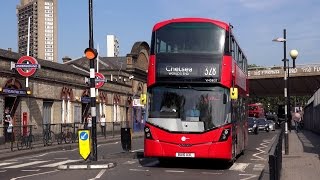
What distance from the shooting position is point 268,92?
261 feet

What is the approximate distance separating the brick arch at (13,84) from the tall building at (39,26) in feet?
53.2

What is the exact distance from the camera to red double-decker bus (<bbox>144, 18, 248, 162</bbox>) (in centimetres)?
1552

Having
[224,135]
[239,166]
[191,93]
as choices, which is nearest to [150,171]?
[224,135]

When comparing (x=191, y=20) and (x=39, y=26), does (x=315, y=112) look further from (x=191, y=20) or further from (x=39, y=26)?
(x=191, y=20)

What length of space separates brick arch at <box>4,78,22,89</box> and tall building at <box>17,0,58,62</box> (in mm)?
16211

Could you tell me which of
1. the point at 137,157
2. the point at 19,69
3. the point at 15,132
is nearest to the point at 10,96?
the point at 19,69

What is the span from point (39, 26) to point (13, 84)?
18551 millimetres

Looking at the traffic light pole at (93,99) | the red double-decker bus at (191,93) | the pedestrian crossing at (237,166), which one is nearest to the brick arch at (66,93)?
the pedestrian crossing at (237,166)

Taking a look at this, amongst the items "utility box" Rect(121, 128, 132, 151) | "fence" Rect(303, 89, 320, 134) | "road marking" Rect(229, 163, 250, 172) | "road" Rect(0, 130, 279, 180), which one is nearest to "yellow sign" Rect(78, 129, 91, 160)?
"road" Rect(0, 130, 279, 180)

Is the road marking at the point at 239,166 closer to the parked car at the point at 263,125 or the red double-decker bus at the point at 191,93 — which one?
the red double-decker bus at the point at 191,93

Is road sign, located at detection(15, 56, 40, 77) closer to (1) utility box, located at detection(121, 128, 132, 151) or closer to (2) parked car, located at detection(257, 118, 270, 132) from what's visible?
(1) utility box, located at detection(121, 128, 132, 151)

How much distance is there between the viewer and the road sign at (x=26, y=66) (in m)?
29.7

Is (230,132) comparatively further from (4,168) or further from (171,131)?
(4,168)

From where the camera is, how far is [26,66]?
97.8 feet
